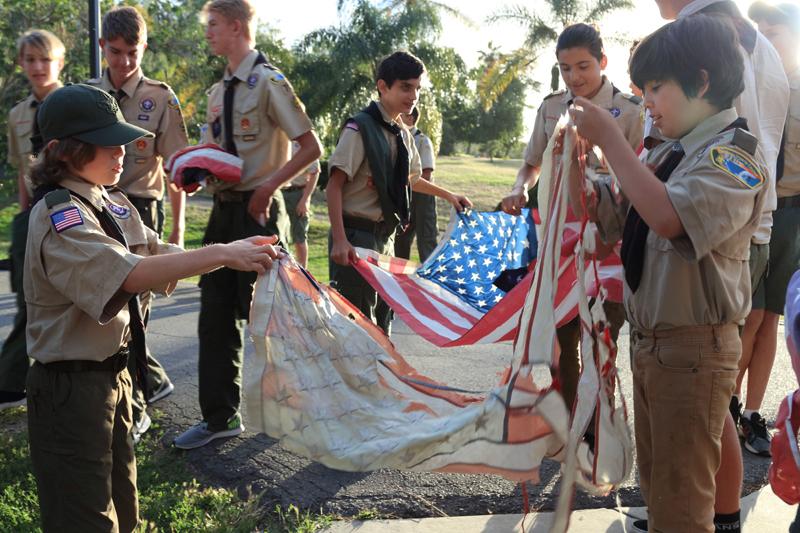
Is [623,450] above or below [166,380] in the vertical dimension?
above

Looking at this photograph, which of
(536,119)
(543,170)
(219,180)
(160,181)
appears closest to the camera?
(543,170)

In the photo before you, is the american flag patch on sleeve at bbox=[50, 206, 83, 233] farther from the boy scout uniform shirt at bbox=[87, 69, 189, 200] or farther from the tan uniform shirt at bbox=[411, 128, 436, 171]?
the tan uniform shirt at bbox=[411, 128, 436, 171]

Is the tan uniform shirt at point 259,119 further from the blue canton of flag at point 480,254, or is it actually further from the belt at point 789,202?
the belt at point 789,202

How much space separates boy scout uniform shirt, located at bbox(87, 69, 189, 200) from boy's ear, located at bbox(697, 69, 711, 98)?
321 centimetres

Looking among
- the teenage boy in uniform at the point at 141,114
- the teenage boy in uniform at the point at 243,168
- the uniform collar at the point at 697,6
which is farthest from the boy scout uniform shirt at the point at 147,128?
the uniform collar at the point at 697,6

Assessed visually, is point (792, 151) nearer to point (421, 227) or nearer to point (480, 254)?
point (480, 254)

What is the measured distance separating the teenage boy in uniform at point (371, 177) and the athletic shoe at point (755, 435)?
2.16 metres

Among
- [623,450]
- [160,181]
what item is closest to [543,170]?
[623,450]

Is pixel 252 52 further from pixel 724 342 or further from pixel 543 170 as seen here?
pixel 724 342

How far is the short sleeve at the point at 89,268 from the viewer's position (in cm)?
266

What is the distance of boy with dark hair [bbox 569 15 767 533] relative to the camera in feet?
8.16

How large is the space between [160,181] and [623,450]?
3427mm

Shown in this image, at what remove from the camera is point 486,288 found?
467cm

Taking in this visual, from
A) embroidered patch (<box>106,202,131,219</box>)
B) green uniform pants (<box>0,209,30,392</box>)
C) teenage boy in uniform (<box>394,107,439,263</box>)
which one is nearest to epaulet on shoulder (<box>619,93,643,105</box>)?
embroidered patch (<box>106,202,131,219</box>)
